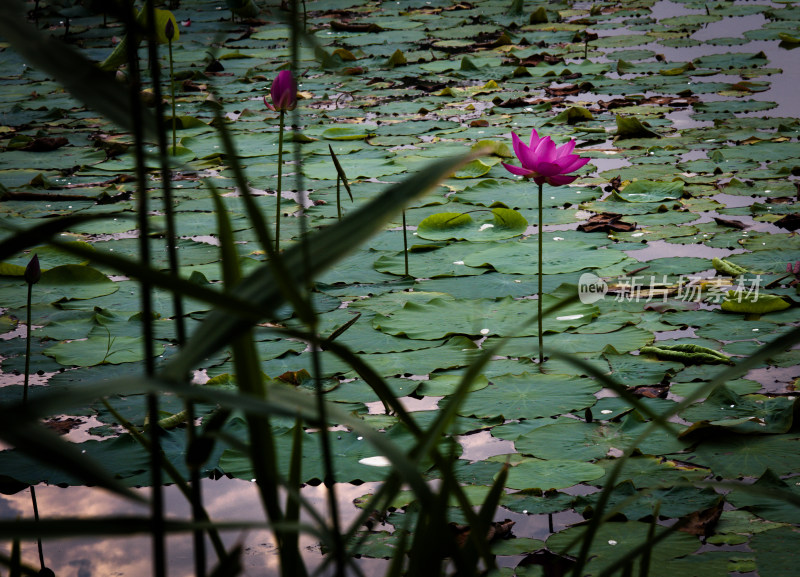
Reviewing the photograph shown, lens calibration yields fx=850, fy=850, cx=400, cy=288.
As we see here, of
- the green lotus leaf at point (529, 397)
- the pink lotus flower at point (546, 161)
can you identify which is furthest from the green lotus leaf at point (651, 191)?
the green lotus leaf at point (529, 397)

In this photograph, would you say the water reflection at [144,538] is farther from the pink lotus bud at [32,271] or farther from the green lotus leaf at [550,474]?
the pink lotus bud at [32,271]

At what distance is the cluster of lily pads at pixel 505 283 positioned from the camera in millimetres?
1216

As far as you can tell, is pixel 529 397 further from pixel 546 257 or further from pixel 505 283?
pixel 546 257

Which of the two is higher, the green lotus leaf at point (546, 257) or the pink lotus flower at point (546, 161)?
the pink lotus flower at point (546, 161)

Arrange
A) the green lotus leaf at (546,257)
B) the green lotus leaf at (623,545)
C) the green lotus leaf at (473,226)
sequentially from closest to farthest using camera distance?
the green lotus leaf at (623,545), the green lotus leaf at (546,257), the green lotus leaf at (473,226)

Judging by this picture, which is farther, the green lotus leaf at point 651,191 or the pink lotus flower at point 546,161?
the green lotus leaf at point 651,191

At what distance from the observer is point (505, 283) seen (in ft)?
6.90

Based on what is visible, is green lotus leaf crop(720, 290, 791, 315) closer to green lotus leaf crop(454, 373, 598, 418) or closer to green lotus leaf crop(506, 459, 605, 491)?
green lotus leaf crop(454, 373, 598, 418)

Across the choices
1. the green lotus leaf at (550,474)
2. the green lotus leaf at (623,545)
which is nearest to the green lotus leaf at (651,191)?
the green lotus leaf at (550,474)

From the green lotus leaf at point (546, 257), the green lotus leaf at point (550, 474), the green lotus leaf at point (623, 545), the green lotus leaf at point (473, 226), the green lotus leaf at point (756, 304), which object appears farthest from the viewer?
the green lotus leaf at point (473, 226)

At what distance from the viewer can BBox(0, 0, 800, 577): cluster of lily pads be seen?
1216 millimetres

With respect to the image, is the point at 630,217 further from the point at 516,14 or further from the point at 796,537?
the point at 516,14

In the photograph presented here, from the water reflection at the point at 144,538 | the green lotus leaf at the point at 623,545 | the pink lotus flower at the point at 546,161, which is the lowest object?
the water reflection at the point at 144,538

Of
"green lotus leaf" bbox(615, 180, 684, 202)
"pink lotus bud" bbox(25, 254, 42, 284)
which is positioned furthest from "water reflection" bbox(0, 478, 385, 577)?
"green lotus leaf" bbox(615, 180, 684, 202)
